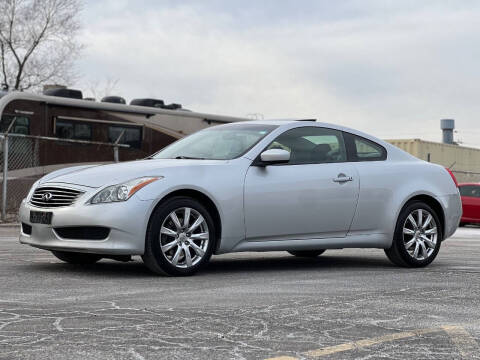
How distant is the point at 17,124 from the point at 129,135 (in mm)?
3496

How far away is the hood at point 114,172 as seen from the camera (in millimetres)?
8281

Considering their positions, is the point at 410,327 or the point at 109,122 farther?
the point at 109,122

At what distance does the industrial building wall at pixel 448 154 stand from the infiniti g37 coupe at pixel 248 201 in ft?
95.5

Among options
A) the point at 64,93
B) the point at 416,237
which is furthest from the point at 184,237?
the point at 64,93

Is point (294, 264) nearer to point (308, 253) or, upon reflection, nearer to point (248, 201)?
point (308, 253)

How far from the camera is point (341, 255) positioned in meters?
11.8

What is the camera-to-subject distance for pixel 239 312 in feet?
20.3

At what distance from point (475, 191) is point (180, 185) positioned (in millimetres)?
19216

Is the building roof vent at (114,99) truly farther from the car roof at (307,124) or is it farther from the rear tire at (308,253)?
the car roof at (307,124)

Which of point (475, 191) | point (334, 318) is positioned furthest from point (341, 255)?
point (475, 191)

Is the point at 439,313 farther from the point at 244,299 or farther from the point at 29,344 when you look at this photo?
the point at 29,344

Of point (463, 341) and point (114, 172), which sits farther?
point (114, 172)

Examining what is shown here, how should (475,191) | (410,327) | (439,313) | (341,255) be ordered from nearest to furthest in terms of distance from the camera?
1. (410,327)
2. (439,313)
3. (341,255)
4. (475,191)

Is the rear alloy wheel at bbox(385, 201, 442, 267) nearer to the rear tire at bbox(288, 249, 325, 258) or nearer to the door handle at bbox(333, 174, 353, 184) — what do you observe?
the door handle at bbox(333, 174, 353, 184)
